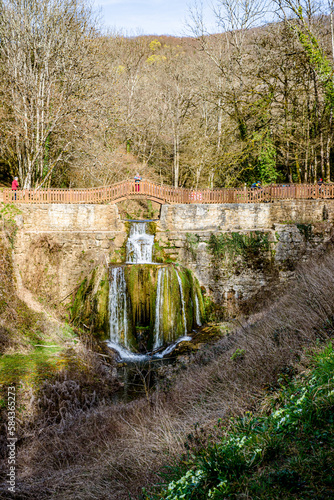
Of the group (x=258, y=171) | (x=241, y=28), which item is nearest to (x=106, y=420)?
(x=258, y=171)

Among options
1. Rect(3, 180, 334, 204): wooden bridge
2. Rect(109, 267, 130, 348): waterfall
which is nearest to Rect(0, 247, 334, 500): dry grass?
Rect(109, 267, 130, 348): waterfall

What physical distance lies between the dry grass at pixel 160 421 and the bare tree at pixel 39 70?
12.3 m

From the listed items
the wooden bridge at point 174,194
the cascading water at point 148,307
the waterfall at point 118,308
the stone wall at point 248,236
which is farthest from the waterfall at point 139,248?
the wooden bridge at point 174,194

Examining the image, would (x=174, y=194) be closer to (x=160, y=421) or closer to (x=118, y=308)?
(x=118, y=308)

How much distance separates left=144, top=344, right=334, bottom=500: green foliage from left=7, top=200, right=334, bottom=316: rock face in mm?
9985

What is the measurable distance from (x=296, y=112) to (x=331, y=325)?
16.9 m

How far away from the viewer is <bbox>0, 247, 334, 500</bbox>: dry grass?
410 centimetres

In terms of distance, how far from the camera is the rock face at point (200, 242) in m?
13.3

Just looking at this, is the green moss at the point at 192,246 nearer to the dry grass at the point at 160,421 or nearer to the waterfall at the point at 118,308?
the waterfall at the point at 118,308

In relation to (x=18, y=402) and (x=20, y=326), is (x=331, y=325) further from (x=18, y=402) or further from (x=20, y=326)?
(x=20, y=326)

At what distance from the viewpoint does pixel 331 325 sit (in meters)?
5.11

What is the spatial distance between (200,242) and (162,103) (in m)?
13.6

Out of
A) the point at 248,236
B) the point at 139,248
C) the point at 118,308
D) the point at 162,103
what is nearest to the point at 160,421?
the point at 118,308

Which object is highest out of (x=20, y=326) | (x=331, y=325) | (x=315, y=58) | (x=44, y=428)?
(x=315, y=58)
